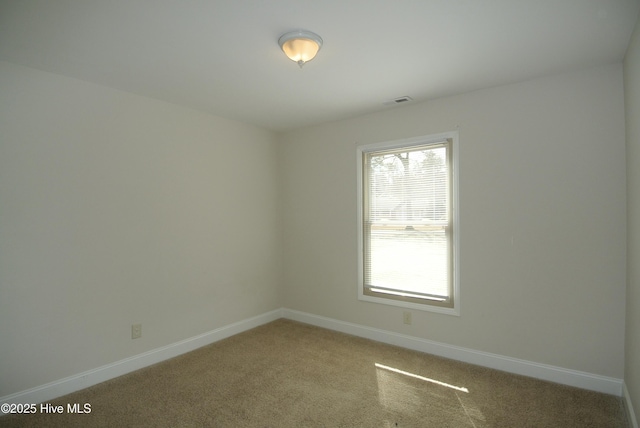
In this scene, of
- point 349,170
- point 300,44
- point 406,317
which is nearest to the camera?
point 300,44

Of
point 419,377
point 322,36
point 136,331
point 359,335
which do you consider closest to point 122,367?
point 136,331

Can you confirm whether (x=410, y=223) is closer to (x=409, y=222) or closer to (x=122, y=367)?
(x=409, y=222)

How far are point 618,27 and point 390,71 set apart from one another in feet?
4.72

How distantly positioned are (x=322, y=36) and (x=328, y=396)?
8.64 feet

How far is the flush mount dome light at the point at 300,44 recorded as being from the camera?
82.7 inches

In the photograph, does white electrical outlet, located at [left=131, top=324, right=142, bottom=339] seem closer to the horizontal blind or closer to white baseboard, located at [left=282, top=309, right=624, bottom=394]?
white baseboard, located at [left=282, top=309, right=624, bottom=394]

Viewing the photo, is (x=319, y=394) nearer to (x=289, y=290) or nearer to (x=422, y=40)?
(x=289, y=290)

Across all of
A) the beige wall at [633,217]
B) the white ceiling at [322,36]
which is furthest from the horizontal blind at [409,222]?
the beige wall at [633,217]

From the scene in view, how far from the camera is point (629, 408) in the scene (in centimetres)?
223

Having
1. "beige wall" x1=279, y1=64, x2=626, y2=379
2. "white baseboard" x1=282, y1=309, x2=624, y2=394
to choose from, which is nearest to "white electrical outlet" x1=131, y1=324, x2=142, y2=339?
"white baseboard" x1=282, y1=309, x2=624, y2=394

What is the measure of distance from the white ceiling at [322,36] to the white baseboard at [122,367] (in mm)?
2481

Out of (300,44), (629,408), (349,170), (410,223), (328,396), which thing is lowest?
(328,396)

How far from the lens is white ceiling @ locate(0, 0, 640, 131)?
6.14ft

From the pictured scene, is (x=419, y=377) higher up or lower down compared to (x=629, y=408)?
lower down
